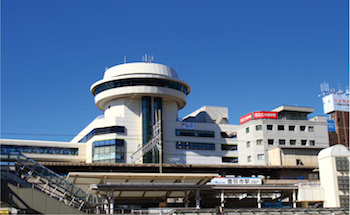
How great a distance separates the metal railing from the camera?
32688 mm

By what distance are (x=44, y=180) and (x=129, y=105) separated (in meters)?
48.1

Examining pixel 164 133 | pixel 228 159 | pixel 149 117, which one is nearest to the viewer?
pixel 149 117

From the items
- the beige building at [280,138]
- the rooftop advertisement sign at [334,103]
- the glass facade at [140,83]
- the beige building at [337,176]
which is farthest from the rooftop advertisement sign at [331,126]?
the beige building at [337,176]

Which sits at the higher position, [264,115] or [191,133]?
[264,115]

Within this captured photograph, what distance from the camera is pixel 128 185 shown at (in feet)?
151

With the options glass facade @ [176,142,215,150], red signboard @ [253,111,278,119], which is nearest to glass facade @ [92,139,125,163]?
glass facade @ [176,142,215,150]

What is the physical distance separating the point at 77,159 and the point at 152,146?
14.9 meters

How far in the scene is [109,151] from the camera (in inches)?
3029

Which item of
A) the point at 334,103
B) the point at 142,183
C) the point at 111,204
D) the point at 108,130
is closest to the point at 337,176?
the point at 142,183

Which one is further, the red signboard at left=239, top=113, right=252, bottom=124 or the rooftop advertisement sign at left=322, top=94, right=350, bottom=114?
the rooftop advertisement sign at left=322, top=94, right=350, bottom=114

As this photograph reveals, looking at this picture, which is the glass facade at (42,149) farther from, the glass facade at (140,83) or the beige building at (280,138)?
the beige building at (280,138)

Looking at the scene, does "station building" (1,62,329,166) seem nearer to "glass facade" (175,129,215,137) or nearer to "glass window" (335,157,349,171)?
"glass facade" (175,129,215,137)

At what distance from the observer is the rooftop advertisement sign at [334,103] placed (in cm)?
11781

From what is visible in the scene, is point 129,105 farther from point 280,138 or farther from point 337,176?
point 337,176
